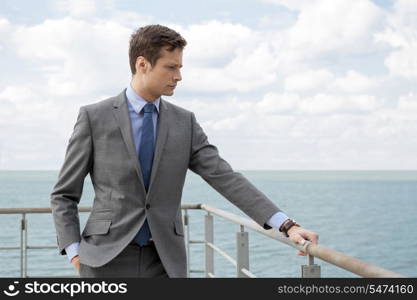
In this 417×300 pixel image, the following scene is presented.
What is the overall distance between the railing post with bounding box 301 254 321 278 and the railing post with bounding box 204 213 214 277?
2064mm

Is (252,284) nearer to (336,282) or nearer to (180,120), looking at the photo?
(336,282)

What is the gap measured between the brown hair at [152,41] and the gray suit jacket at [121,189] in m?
0.17

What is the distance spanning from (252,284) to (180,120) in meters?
0.57

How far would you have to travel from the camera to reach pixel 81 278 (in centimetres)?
198

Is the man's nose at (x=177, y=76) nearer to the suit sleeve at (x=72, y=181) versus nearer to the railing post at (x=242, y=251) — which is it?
the suit sleeve at (x=72, y=181)

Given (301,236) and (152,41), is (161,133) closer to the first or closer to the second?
(152,41)

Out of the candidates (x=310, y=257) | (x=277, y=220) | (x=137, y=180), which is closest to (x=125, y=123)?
(x=137, y=180)

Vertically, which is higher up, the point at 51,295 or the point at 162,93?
the point at 162,93

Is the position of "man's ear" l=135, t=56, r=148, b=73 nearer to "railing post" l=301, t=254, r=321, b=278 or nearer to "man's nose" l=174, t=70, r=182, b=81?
"man's nose" l=174, t=70, r=182, b=81

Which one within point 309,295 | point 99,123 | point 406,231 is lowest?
point 309,295

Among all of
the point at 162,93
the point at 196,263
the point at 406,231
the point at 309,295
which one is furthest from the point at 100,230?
the point at 406,231

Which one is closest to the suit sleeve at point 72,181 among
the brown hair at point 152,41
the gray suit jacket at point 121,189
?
the gray suit jacket at point 121,189

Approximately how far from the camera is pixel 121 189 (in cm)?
193

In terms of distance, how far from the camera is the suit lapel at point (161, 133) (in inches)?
76.5
